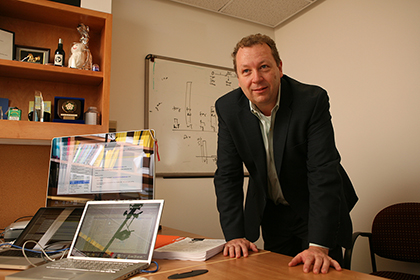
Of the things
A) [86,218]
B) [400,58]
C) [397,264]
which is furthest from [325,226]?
[400,58]

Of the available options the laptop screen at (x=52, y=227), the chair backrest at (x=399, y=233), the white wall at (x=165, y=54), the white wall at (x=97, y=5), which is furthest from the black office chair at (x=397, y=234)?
the white wall at (x=97, y=5)

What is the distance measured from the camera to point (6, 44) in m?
1.93

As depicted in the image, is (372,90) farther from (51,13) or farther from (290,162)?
(51,13)

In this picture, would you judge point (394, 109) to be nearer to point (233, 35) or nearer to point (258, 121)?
point (258, 121)

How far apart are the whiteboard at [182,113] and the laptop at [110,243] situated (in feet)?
4.97

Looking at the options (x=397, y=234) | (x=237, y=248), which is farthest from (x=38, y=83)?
(x=397, y=234)

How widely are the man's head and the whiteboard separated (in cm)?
144

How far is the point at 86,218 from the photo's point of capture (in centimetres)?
106

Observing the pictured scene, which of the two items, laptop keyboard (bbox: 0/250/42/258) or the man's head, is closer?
laptop keyboard (bbox: 0/250/42/258)

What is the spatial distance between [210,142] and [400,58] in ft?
5.31

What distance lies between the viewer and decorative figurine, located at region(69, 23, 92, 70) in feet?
6.59

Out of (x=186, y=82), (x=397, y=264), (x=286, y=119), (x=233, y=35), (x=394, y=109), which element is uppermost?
(x=233, y=35)

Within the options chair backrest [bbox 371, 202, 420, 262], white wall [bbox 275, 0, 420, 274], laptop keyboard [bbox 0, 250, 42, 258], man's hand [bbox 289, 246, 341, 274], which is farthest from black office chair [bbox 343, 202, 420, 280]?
laptop keyboard [bbox 0, 250, 42, 258]

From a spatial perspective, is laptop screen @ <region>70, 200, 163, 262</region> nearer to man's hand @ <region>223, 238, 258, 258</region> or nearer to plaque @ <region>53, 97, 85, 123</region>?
man's hand @ <region>223, 238, 258, 258</region>
